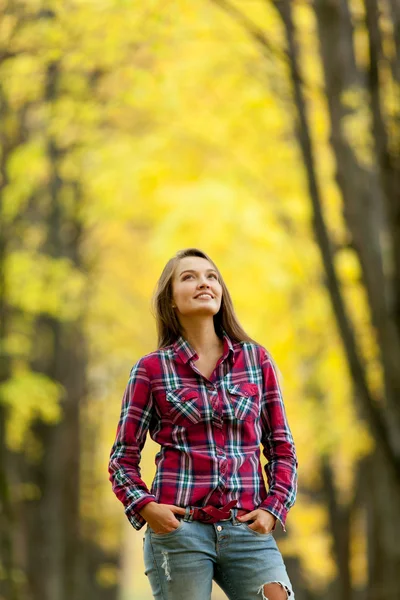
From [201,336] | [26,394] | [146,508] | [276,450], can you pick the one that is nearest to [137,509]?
[146,508]

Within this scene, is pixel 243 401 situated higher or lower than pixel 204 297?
lower

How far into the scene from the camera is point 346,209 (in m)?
9.01

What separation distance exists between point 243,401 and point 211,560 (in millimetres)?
503

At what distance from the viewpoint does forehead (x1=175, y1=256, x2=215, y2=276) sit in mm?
3824

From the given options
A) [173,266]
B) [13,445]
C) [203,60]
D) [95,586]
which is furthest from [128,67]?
[95,586]

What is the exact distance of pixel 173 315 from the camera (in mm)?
3871

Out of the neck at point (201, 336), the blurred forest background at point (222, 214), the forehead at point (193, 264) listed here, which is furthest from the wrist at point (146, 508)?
the blurred forest background at point (222, 214)

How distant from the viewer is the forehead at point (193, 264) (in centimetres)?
382

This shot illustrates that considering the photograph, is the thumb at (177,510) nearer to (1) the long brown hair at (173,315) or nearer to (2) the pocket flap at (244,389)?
(2) the pocket flap at (244,389)

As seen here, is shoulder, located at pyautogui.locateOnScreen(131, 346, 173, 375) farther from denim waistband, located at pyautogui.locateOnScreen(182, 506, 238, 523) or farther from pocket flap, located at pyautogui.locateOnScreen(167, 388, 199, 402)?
denim waistband, located at pyautogui.locateOnScreen(182, 506, 238, 523)

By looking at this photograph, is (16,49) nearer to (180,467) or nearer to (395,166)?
(395,166)

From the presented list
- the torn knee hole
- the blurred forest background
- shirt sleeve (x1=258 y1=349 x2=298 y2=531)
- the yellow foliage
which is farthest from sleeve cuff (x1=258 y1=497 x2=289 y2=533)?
the yellow foliage

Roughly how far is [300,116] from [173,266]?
208 inches

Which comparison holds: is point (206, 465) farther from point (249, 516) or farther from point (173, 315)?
point (173, 315)
